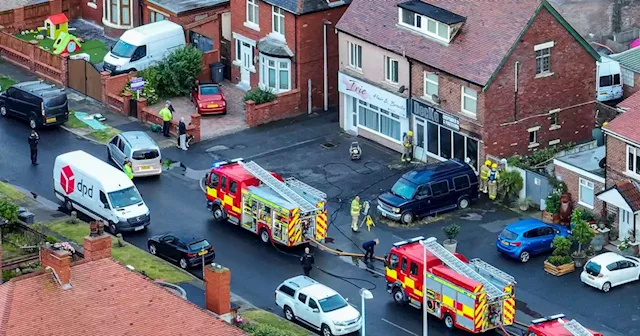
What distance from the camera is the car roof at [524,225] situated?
69.5 m

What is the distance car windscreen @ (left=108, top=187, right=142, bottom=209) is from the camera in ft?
238

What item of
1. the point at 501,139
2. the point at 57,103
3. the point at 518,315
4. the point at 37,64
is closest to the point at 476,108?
the point at 501,139

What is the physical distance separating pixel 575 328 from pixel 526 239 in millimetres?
9563

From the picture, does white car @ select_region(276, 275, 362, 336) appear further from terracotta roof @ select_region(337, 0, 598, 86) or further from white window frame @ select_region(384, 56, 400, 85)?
white window frame @ select_region(384, 56, 400, 85)

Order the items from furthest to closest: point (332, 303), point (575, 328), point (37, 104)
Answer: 1. point (37, 104)
2. point (332, 303)
3. point (575, 328)

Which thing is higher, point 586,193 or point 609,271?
point 586,193

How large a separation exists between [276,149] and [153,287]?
3163cm

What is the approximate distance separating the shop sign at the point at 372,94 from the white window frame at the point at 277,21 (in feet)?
16.0

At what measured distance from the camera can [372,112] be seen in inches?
3275

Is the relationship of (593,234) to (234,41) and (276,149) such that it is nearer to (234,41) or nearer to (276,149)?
(276,149)

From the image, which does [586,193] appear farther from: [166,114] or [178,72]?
[178,72]

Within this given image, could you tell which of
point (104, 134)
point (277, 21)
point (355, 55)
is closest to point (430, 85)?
point (355, 55)

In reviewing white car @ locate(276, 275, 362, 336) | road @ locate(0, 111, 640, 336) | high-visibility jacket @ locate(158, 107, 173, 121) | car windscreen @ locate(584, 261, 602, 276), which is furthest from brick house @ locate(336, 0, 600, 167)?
white car @ locate(276, 275, 362, 336)

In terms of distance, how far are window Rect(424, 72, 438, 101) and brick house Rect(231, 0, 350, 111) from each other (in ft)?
29.5
